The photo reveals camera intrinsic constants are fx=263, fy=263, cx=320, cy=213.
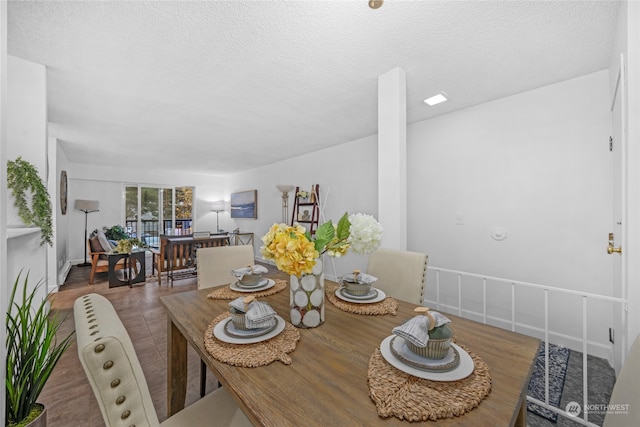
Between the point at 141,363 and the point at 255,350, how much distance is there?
186 cm

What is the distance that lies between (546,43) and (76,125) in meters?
4.98

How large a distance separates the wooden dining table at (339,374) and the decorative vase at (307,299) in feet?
0.12

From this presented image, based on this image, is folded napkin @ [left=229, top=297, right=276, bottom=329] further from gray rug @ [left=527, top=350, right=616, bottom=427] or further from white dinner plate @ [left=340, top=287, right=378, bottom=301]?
gray rug @ [left=527, top=350, right=616, bottom=427]

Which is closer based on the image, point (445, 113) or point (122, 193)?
point (445, 113)

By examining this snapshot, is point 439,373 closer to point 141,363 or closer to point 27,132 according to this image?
point 141,363

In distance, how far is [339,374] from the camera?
75cm

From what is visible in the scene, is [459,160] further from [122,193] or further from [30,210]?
[122,193]

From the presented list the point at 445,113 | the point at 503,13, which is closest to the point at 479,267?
the point at 445,113

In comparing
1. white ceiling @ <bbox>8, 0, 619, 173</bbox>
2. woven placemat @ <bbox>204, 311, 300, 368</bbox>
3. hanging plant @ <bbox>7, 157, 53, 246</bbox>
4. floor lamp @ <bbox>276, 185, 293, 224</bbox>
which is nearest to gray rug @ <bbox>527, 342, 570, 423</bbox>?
woven placemat @ <bbox>204, 311, 300, 368</bbox>

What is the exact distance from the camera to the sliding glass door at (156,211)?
22.4 ft

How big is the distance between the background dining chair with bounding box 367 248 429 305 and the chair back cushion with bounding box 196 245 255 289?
0.99 m

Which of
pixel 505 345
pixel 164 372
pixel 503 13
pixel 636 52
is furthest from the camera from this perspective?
pixel 164 372

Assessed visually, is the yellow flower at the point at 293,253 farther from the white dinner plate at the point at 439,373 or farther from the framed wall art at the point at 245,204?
the framed wall art at the point at 245,204

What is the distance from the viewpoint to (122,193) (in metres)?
6.62
